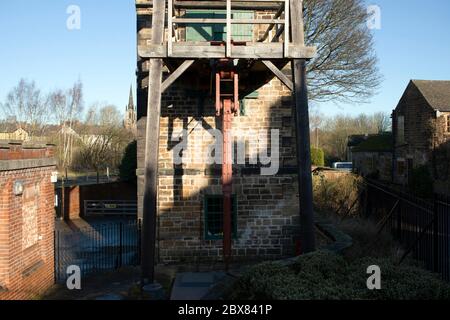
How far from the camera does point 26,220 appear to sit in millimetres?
9117

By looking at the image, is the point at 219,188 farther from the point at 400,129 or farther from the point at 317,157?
the point at 317,157

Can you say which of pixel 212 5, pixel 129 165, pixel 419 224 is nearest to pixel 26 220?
pixel 212 5

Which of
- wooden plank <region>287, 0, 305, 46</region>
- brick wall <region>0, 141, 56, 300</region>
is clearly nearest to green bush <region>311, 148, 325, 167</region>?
brick wall <region>0, 141, 56, 300</region>

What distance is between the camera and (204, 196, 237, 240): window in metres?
10.6

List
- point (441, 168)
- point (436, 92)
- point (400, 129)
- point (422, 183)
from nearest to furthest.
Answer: point (422, 183), point (441, 168), point (436, 92), point (400, 129)

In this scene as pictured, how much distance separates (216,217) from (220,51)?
478 cm

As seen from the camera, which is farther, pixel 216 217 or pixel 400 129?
pixel 400 129

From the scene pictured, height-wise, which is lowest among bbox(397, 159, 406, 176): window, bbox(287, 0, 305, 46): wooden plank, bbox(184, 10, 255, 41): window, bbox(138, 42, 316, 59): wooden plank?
bbox(397, 159, 406, 176): window

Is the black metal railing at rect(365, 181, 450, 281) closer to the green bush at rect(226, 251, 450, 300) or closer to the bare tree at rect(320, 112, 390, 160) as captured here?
the green bush at rect(226, 251, 450, 300)

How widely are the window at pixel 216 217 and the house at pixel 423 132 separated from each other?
13768mm

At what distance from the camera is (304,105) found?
7.50 metres

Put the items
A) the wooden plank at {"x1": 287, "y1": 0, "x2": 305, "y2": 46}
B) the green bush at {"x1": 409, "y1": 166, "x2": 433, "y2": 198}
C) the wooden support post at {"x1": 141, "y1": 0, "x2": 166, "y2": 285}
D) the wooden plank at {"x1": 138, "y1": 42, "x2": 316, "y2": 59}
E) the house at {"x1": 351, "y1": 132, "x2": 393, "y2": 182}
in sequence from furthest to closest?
the house at {"x1": 351, "y1": 132, "x2": 393, "y2": 182} < the green bush at {"x1": 409, "y1": 166, "x2": 433, "y2": 198} < the wooden plank at {"x1": 287, "y1": 0, "x2": 305, "y2": 46} < the wooden plank at {"x1": 138, "y1": 42, "x2": 316, "y2": 59} < the wooden support post at {"x1": 141, "y1": 0, "x2": 166, "y2": 285}

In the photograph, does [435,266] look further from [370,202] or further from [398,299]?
[370,202]

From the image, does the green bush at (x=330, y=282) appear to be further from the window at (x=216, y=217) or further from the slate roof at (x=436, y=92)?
the slate roof at (x=436, y=92)
